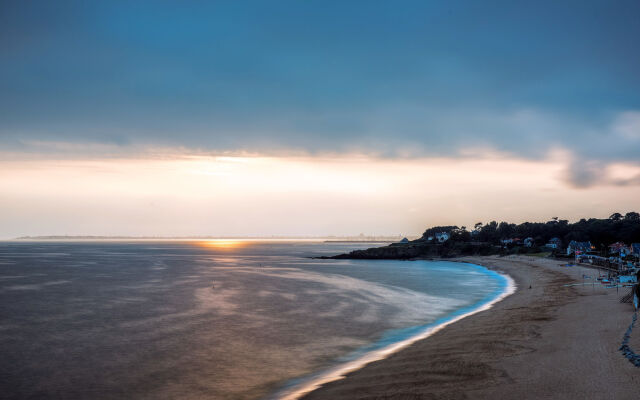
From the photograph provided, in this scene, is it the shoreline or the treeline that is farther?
the treeline

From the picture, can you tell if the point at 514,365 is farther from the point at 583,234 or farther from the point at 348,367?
the point at 583,234

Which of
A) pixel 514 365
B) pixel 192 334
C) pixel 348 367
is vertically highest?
pixel 514 365

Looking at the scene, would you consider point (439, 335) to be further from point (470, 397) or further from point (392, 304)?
point (392, 304)

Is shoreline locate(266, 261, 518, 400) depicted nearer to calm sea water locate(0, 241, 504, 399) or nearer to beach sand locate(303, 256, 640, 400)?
beach sand locate(303, 256, 640, 400)

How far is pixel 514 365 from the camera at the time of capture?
570 inches

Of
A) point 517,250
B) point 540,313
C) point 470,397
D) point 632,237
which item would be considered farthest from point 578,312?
point 632,237

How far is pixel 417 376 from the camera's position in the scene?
47.2ft

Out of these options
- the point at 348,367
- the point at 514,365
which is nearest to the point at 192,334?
the point at 348,367

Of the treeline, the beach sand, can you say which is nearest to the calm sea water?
the beach sand

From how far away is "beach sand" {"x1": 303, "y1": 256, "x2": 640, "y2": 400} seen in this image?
11789 millimetres

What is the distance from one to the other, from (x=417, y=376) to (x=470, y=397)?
2961mm

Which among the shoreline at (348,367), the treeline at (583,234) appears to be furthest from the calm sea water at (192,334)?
the treeline at (583,234)

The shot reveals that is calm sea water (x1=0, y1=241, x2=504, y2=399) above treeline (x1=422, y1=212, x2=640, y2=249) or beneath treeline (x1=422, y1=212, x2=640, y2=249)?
beneath

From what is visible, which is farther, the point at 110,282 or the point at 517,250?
the point at 517,250
